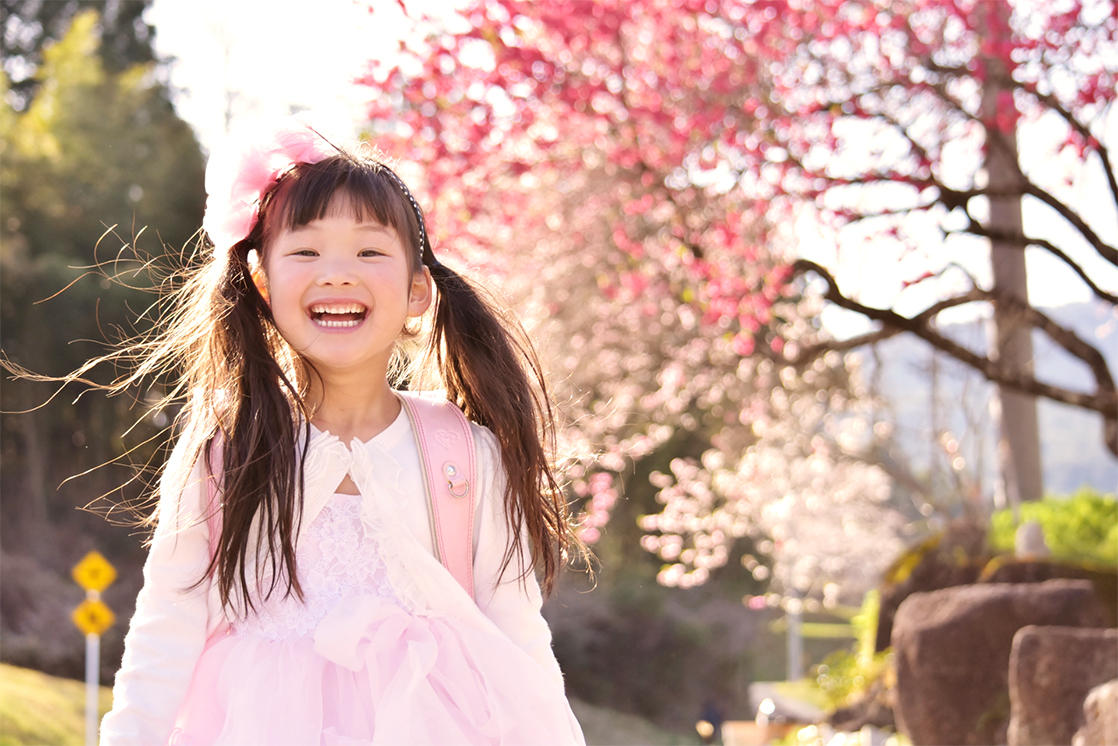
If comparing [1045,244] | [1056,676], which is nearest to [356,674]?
[1056,676]

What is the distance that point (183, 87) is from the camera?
720 inches

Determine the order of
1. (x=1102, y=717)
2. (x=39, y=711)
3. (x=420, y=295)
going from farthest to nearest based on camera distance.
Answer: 1. (x=39, y=711)
2. (x=1102, y=717)
3. (x=420, y=295)

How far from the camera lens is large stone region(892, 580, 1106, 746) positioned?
5.36 meters

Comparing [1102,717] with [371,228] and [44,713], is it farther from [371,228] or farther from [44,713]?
[44,713]

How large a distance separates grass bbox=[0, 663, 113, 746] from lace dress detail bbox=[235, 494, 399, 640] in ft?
24.8

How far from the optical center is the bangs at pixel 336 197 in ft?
5.35

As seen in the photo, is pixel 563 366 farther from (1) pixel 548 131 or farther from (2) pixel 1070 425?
(2) pixel 1070 425

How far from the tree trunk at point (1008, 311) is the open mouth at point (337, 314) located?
3.93 m

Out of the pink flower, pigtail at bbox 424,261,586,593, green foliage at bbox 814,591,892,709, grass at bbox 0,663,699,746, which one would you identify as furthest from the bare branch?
grass at bbox 0,663,699,746

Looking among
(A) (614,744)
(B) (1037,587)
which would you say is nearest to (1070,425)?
(A) (614,744)

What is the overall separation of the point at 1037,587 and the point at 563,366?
286 centimetres

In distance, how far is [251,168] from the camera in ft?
5.54

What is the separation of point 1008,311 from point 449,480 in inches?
174

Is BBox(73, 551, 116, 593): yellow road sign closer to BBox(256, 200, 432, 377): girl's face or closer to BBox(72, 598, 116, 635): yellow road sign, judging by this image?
BBox(72, 598, 116, 635): yellow road sign
